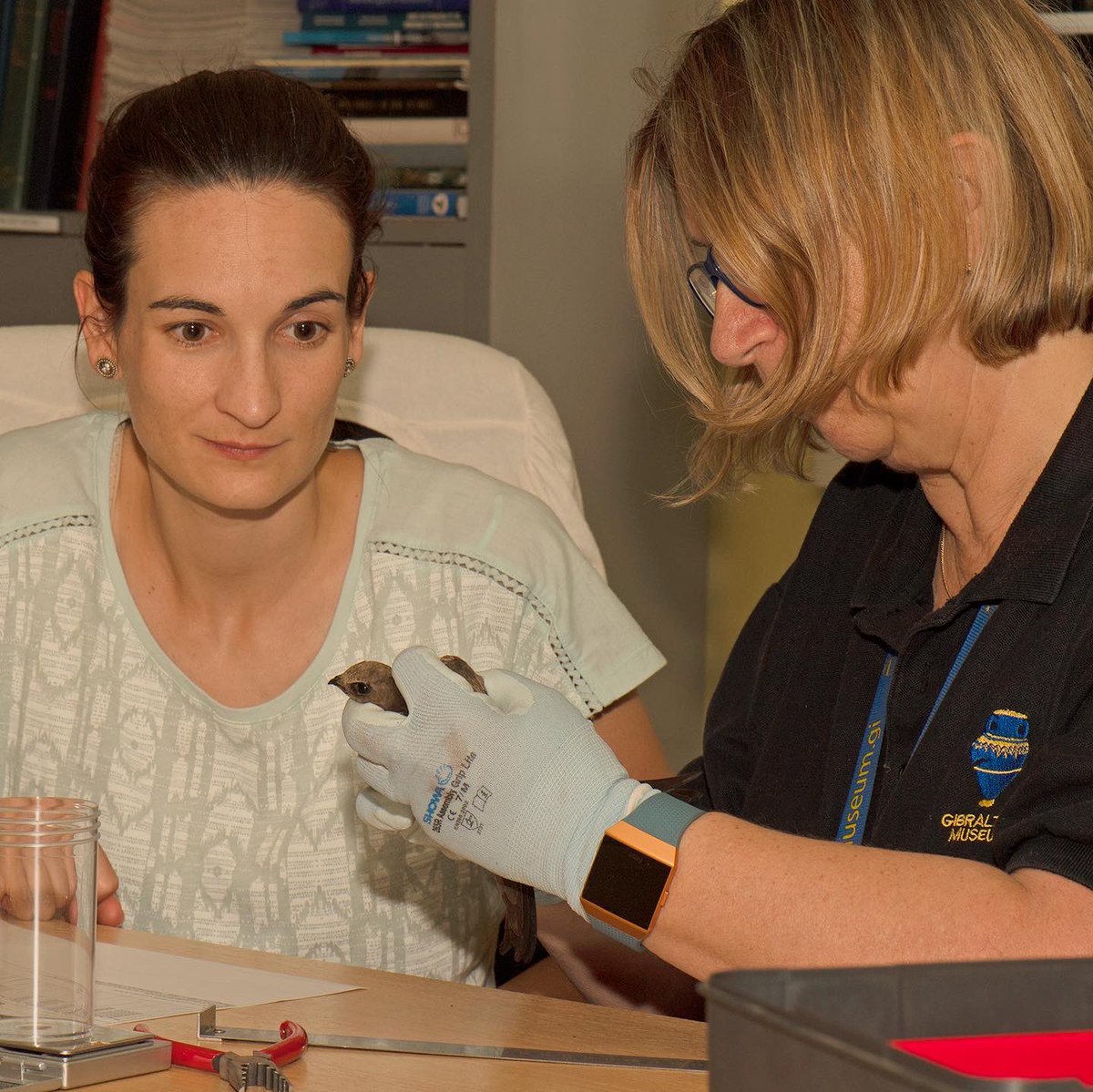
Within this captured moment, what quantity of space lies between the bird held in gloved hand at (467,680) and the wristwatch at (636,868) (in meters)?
0.15

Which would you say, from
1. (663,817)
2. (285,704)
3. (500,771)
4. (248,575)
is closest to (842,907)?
(663,817)

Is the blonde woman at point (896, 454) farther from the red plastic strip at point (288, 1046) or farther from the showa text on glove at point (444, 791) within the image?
the red plastic strip at point (288, 1046)

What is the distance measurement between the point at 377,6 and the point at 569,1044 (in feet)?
5.36

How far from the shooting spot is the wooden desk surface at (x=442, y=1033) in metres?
0.83

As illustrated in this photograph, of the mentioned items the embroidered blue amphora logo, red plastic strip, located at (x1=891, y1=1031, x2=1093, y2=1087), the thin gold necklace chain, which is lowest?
red plastic strip, located at (x1=891, y1=1031, x2=1093, y2=1087)

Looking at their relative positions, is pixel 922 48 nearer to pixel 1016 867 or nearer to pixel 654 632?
pixel 1016 867

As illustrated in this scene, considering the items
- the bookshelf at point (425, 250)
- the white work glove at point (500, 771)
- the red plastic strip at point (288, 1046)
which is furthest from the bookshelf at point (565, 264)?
the red plastic strip at point (288, 1046)

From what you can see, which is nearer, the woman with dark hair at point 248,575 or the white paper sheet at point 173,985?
the white paper sheet at point 173,985

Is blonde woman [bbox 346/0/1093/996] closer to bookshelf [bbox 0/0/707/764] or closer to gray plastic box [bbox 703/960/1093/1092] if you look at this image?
gray plastic box [bbox 703/960/1093/1092]

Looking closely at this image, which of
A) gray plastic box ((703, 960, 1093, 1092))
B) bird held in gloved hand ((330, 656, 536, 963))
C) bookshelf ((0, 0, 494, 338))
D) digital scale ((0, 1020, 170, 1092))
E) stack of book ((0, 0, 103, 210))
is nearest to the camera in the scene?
gray plastic box ((703, 960, 1093, 1092))

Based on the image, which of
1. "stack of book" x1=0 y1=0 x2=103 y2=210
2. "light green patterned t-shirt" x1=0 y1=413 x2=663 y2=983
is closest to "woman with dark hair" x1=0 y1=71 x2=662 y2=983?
"light green patterned t-shirt" x1=0 y1=413 x2=663 y2=983

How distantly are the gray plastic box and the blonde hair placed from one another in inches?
23.7

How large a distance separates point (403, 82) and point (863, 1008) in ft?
6.05

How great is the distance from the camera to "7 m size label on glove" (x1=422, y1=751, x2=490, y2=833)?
0.97m
